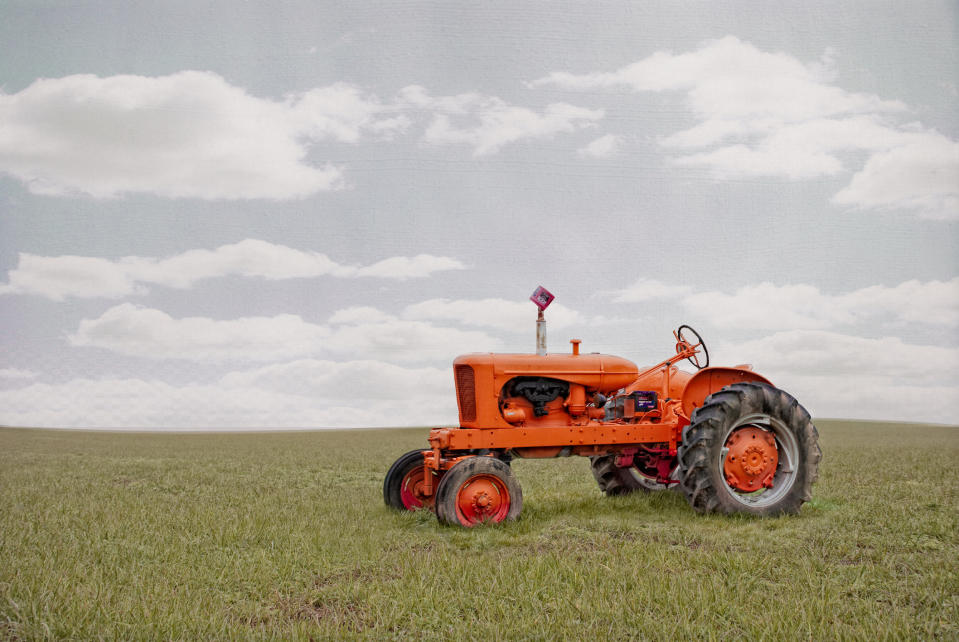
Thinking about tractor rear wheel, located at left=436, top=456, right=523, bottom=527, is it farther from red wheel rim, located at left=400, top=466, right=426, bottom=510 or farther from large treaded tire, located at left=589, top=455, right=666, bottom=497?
large treaded tire, located at left=589, top=455, right=666, bottom=497

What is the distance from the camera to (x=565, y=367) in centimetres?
866

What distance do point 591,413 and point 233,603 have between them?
4.91 meters

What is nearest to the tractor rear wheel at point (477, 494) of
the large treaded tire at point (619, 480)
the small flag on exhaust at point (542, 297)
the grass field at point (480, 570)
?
the grass field at point (480, 570)

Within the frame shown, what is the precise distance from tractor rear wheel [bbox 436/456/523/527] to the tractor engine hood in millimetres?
1135

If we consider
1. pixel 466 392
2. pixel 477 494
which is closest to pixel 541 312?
pixel 466 392

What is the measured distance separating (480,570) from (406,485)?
329cm

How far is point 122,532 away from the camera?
24.8 feet

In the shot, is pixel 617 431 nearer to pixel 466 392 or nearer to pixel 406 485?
pixel 466 392

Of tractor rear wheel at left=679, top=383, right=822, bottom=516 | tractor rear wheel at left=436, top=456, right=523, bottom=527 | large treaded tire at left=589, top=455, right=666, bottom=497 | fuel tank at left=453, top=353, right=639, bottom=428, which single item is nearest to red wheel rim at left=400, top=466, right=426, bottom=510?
fuel tank at left=453, top=353, right=639, bottom=428

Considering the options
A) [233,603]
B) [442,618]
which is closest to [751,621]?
[442,618]

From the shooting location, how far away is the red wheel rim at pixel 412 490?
8.73 metres

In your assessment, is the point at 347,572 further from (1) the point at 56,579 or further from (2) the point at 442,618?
(1) the point at 56,579

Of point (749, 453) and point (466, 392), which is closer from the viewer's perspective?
point (466, 392)

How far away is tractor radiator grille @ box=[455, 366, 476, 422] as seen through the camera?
8.34m
